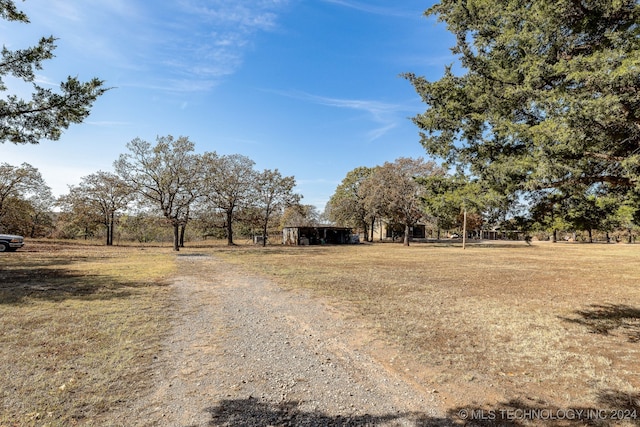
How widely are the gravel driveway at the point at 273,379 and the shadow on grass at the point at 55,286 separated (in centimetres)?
355

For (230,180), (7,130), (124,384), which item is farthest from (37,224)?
(124,384)

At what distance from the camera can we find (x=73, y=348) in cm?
490

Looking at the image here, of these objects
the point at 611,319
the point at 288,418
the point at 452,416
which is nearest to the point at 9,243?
the point at 288,418

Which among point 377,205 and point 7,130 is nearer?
point 7,130

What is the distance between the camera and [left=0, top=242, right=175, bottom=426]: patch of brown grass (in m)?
3.36

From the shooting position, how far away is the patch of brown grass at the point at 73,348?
11.0ft

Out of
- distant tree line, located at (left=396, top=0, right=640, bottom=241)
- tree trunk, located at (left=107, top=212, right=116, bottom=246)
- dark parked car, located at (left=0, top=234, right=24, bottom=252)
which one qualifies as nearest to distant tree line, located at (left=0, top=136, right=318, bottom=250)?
tree trunk, located at (left=107, top=212, right=116, bottom=246)

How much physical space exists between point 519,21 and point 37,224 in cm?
5225

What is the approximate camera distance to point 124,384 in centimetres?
386

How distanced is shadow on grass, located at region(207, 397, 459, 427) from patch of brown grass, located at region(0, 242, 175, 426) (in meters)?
1.19

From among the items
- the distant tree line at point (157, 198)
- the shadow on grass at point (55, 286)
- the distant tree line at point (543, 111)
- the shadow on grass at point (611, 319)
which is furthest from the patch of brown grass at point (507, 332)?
the distant tree line at point (157, 198)

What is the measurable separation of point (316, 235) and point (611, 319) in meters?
42.7

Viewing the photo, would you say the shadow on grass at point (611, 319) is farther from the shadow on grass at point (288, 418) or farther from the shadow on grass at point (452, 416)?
the shadow on grass at point (288, 418)

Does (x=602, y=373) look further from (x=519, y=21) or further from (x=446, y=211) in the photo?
(x=519, y=21)
